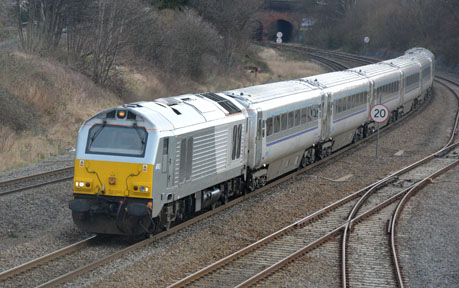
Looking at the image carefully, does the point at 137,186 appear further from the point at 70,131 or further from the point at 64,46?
the point at 64,46

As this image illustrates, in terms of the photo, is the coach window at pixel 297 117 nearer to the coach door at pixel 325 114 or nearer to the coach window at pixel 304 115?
the coach window at pixel 304 115

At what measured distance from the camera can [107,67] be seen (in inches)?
1375

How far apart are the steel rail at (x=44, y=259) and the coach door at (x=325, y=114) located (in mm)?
11642

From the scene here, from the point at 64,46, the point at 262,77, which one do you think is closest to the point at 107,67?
the point at 64,46

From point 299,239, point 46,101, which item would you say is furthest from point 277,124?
point 46,101

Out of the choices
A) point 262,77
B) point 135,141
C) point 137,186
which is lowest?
point 262,77

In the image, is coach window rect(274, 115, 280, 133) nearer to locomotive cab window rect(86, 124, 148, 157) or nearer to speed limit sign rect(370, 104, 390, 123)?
locomotive cab window rect(86, 124, 148, 157)

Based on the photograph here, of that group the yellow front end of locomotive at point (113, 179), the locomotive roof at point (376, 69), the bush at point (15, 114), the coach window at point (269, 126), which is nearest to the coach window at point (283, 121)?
the coach window at point (269, 126)

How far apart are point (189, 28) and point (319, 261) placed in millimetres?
31840

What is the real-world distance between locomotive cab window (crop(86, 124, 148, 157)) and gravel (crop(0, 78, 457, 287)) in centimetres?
195

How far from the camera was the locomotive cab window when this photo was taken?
12570 mm

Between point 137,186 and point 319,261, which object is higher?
point 137,186

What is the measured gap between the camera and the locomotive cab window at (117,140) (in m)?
12.6

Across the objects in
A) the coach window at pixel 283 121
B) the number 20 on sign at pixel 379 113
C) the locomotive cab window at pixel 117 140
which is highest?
the locomotive cab window at pixel 117 140
